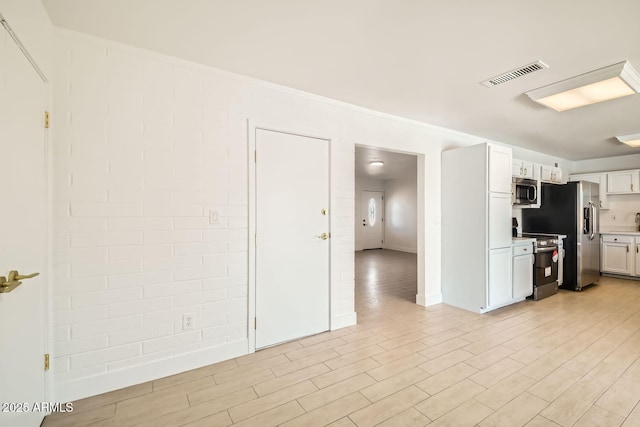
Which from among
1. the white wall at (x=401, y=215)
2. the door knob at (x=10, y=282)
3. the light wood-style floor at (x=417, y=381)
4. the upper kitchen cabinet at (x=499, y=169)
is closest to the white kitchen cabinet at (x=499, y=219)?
the upper kitchen cabinet at (x=499, y=169)

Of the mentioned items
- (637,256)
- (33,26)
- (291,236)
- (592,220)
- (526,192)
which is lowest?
(637,256)

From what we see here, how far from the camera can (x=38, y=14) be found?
1.72 meters

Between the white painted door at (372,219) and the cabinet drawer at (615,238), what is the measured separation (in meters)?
5.99

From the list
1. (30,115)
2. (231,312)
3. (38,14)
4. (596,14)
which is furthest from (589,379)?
(38,14)

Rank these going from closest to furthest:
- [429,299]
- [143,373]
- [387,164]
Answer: [143,373]
[429,299]
[387,164]

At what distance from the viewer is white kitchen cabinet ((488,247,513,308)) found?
380 centimetres

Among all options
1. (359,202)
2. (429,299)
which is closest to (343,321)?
(429,299)

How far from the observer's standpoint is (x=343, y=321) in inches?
131

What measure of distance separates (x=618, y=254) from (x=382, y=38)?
710 cm

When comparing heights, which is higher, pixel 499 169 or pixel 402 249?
pixel 499 169

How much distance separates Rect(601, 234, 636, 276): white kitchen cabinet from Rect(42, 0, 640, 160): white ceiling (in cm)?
410

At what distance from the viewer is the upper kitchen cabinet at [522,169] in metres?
4.64

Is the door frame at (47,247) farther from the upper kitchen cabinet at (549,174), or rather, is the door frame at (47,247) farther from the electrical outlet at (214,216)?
the upper kitchen cabinet at (549,174)

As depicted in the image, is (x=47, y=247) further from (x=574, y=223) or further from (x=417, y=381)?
(x=574, y=223)
